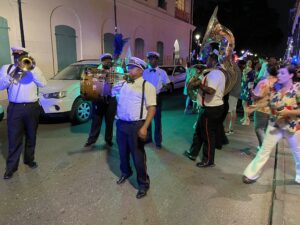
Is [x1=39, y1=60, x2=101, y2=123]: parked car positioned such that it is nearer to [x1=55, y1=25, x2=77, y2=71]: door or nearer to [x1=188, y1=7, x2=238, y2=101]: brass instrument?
[x1=188, y1=7, x2=238, y2=101]: brass instrument

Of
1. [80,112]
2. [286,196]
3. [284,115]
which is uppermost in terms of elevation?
[284,115]

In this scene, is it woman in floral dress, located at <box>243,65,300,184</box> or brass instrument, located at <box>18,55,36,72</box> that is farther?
brass instrument, located at <box>18,55,36,72</box>

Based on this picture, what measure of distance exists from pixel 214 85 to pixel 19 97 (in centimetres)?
292

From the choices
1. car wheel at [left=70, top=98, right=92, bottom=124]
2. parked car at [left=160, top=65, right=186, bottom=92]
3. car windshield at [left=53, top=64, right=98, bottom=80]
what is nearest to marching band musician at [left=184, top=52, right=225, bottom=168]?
car wheel at [left=70, top=98, right=92, bottom=124]

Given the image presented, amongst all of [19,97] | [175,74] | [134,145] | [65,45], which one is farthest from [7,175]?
[175,74]

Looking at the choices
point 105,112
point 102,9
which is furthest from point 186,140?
point 102,9

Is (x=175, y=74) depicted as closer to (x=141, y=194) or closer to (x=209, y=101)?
(x=209, y=101)

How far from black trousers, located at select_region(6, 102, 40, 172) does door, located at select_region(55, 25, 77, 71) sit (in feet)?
30.3

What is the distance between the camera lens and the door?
42.8 feet

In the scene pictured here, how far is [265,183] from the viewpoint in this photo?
4277 millimetres

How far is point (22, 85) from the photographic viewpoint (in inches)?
166

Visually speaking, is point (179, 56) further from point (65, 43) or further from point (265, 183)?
point (265, 183)

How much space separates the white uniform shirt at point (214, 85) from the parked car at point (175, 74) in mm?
10351

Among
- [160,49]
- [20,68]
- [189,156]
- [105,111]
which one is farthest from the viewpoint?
[160,49]
